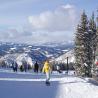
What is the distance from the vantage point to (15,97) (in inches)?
852

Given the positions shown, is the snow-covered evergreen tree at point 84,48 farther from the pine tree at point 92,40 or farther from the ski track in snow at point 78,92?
the ski track in snow at point 78,92

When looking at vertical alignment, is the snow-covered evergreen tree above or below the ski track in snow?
above

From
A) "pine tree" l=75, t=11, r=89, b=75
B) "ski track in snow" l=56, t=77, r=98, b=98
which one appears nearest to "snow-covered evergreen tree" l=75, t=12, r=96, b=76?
"pine tree" l=75, t=11, r=89, b=75

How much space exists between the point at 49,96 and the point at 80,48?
152ft

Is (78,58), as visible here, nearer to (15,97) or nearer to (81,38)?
(81,38)

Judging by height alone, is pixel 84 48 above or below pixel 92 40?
below

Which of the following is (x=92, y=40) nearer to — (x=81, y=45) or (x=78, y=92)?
(x=81, y=45)

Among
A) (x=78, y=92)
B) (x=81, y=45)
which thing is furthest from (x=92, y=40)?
(x=78, y=92)

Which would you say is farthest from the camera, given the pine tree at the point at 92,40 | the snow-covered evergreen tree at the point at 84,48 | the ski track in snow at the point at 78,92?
the pine tree at the point at 92,40

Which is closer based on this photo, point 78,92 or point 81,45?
point 78,92

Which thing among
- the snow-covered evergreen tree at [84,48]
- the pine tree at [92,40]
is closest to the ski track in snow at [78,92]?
the snow-covered evergreen tree at [84,48]

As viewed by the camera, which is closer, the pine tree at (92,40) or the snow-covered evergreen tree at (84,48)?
the snow-covered evergreen tree at (84,48)

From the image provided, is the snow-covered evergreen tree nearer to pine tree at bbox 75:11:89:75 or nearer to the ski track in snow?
pine tree at bbox 75:11:89:75

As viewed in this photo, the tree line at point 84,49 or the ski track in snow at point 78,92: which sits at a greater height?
the tree line at point 84,49
